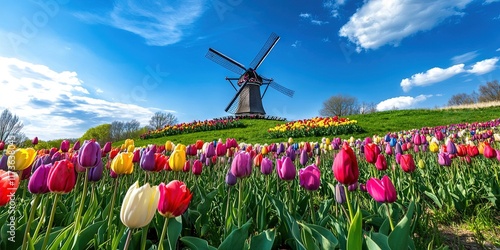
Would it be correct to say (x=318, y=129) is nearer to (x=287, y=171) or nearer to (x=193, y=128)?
(x=193, y=128)

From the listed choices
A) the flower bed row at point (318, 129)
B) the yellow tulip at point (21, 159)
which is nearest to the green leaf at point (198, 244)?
the yellow tulip at point (21, 159)

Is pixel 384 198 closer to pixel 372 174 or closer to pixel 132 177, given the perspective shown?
pixel 372 174

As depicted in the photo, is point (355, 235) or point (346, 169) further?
point (346, 169)

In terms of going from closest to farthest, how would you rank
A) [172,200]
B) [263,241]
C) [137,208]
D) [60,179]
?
[137,208]
[172,200]
[60,179]
[263,241]

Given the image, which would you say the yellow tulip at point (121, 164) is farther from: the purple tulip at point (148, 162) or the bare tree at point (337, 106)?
the bare tree at point (337, 106)

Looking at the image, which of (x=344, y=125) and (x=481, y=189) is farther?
(x=344, y=125)

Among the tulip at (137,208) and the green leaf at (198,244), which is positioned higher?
the tulip at (137,208)

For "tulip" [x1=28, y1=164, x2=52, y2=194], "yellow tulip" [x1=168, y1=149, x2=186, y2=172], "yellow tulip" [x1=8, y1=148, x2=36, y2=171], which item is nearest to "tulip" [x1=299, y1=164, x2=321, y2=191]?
"yellow tulip" [x1=168, y1=149, x2=186, y2=172]

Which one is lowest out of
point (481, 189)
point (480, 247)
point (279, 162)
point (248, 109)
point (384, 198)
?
point (480, 247)

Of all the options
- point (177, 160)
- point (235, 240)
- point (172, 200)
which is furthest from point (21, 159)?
point (235, 240)

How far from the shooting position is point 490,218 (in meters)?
2.67

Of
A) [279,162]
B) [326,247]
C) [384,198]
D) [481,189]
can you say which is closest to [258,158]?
[279,162]

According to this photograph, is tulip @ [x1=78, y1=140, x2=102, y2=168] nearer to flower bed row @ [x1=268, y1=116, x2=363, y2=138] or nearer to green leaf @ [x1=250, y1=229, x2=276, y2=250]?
green leaf @ [x1=250, y1=229, x2=276, y2=250]

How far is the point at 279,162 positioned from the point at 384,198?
29.9 inches
